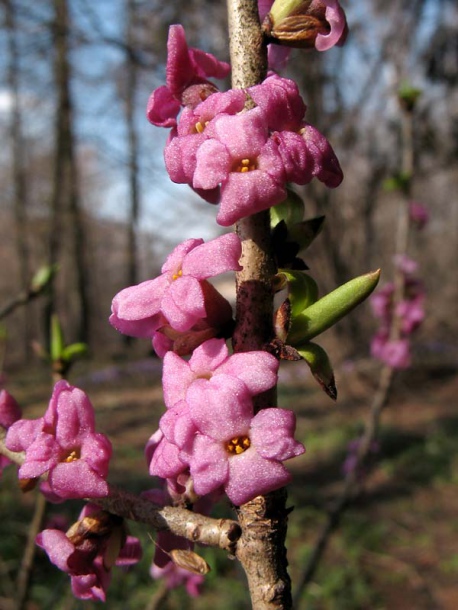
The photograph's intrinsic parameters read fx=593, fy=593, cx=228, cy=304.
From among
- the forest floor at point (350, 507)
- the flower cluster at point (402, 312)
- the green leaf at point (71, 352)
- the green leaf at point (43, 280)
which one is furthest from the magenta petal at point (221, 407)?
the flower cluster at point (402, 312)

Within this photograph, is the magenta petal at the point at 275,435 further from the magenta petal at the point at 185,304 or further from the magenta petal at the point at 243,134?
the magenta petal at the point at 243,134

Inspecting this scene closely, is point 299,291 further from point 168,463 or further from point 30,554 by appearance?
point 30,554

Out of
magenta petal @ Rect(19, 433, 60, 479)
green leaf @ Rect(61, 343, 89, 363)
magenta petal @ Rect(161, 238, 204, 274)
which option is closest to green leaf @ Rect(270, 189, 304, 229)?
magenta petal @ Rect(161, 238, 204, 274)

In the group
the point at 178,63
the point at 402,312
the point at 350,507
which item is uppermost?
the point at 178,63

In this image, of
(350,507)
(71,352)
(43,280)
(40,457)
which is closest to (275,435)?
(40,457)

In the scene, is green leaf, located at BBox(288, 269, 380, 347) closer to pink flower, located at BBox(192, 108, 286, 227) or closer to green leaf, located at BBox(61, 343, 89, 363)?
pink flower, located at BBox(192, 108, 286, 227)

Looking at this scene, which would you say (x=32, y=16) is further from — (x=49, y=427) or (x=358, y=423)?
(x=49, y=427)

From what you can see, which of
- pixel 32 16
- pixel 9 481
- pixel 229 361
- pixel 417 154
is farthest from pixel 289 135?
pixel 417 154
